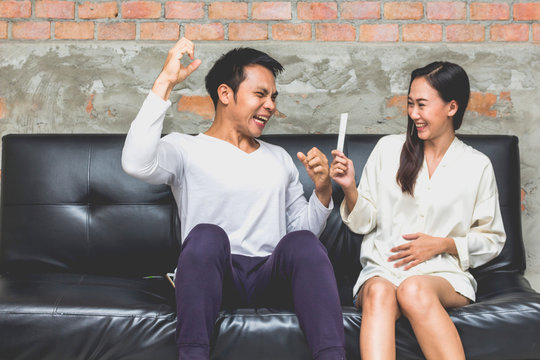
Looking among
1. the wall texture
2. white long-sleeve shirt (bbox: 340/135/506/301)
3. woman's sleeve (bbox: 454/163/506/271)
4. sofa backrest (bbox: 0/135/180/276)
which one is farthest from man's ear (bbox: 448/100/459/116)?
sofa backrest (bbox: 0/135/180/276)

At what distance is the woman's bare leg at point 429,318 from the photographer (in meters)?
1.49

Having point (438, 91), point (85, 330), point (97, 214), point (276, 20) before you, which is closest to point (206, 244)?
point (85, 330)

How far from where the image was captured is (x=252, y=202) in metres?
1.85

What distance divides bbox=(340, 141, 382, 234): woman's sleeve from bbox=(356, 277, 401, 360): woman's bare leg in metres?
0.30

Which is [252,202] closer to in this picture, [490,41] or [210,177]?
[210,177]

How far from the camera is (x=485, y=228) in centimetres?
187

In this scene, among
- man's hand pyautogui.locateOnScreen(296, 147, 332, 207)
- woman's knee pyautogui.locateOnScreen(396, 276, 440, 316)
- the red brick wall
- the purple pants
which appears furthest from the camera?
the red brick wall

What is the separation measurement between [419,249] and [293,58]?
1.11m

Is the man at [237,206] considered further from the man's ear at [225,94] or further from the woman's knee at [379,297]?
the woman's knee at [379,297]

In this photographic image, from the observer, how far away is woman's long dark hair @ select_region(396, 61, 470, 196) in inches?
73.5

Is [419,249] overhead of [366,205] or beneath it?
beneath

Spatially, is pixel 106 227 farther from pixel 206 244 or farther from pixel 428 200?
pixel 428 200

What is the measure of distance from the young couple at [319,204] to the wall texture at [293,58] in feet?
1.76

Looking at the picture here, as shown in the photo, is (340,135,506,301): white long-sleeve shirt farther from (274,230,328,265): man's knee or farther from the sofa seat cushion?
the sofa seat cushion
